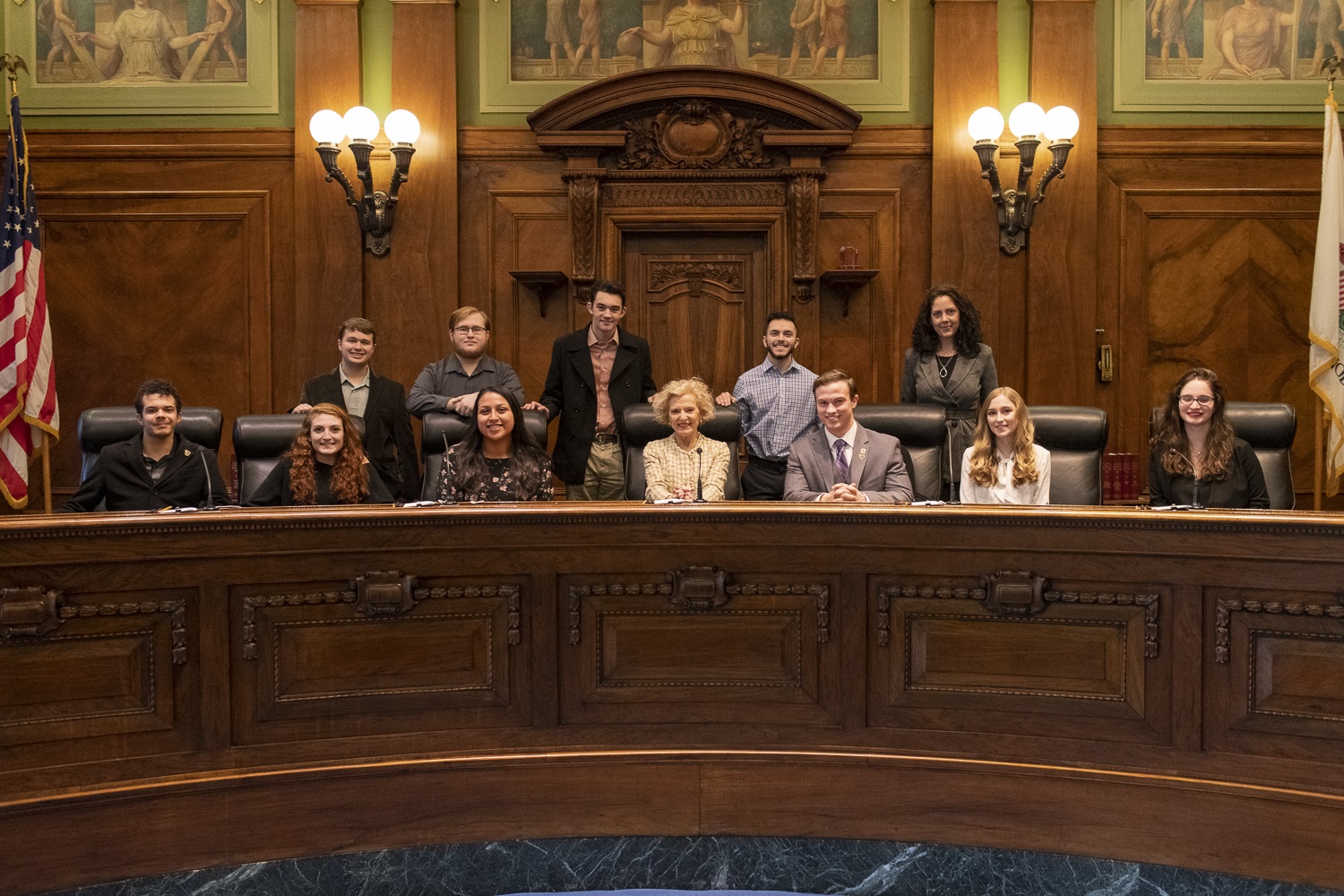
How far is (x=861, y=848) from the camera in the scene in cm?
305

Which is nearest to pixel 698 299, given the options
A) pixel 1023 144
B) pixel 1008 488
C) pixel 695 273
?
pixel 695 273

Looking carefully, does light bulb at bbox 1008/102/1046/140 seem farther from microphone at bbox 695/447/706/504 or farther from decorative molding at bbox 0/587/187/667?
decorative molding at bbox 0/587/187/667

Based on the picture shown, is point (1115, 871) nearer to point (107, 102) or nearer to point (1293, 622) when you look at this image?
point (1293, 622)

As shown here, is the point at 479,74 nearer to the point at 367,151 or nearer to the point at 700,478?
the point at 367,151

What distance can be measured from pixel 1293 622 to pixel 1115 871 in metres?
0.75

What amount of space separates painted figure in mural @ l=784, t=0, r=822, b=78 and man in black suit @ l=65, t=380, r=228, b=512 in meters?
3.61

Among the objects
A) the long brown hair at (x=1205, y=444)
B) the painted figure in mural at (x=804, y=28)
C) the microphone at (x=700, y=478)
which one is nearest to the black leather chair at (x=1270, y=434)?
the long brown hair at (x=1205, y=444)

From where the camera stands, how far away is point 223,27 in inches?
236

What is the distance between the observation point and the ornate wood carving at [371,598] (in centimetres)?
296

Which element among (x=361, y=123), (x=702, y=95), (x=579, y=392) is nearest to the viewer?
(x=579, y=392)

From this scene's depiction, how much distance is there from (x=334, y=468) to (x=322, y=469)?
7 centimetres

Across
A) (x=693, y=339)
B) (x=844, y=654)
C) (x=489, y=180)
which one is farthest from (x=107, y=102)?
(x=844, y=654)

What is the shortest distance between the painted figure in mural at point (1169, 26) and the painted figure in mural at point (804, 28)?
1697 millimetres

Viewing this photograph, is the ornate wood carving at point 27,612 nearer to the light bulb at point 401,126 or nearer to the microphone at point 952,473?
the microphone at point 952,473
